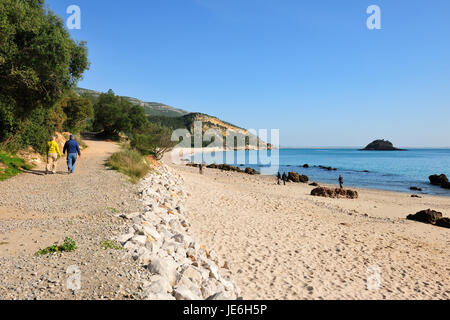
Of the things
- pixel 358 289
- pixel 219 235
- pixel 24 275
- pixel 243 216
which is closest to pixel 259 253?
pixel 219 235

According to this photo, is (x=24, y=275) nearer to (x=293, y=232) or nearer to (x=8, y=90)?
(x=293, y=232)

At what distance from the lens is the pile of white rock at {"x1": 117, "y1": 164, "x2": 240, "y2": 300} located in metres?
4.03

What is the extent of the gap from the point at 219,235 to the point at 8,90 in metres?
12.0

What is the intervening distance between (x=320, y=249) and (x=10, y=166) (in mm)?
13624

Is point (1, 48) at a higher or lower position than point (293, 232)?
higher

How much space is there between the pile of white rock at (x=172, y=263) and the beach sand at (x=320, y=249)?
0.79 metres

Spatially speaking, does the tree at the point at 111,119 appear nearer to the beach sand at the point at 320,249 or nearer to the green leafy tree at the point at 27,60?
the green leafy tree at the point at 27,60

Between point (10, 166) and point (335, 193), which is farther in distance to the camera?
point (335, 193)

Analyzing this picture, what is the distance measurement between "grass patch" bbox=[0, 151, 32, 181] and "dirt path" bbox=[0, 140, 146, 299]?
Result: 1.30 feet

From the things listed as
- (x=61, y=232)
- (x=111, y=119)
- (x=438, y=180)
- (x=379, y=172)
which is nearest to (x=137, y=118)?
(x=111, y=119)

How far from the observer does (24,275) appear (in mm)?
3795

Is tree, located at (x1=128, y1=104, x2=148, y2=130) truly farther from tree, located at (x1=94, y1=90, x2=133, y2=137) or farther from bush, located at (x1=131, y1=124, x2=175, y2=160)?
bush, located at (x1=131, y1=124, x2=175, y2=160)

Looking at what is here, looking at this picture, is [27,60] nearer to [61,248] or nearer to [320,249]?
[61,248]

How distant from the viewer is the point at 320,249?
8.30 meters
